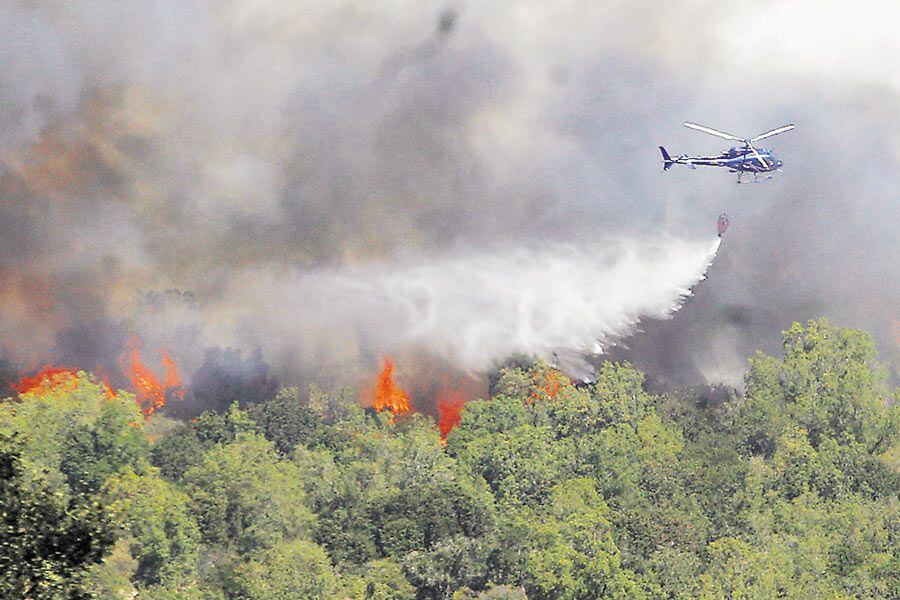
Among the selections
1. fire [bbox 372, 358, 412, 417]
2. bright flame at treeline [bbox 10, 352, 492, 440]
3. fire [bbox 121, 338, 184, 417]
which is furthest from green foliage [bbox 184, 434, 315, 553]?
fire [bbox 372, 358, 412, 417]

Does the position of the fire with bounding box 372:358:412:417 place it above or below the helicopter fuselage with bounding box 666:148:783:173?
A: above

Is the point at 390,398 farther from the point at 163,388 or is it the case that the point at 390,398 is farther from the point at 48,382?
the point at 48,382

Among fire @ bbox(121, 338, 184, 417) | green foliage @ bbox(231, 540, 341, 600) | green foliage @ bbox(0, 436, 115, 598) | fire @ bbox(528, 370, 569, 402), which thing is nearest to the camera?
green foliage @ bbox(0, 436, 115, 598)

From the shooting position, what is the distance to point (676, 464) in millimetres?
100938

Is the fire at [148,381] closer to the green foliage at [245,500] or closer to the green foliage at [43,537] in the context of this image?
the green foliage at [245,500]

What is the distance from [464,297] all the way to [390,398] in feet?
27.4

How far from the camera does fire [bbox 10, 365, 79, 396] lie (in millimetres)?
101562

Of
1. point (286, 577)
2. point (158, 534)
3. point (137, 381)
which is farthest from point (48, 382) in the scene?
point (286, 577)

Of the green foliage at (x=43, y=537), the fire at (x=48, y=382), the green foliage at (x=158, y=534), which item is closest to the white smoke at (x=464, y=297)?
the fire at (x=48, y=382)

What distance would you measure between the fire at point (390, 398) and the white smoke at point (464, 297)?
132 inches

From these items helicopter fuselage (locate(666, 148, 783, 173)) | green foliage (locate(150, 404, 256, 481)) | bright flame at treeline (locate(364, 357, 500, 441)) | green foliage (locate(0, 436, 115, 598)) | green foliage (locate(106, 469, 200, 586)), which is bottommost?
green foliage (locate(0, 436, 115, 598))

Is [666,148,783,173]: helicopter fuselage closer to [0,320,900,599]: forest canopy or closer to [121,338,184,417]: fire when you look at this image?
[0,320,900,599]: forest canopy

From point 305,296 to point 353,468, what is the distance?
11753 mm

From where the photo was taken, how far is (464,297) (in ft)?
344
